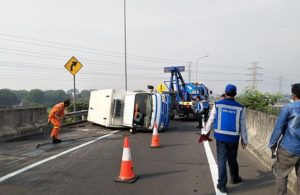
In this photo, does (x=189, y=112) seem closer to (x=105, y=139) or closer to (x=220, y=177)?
(x=105, y=139)

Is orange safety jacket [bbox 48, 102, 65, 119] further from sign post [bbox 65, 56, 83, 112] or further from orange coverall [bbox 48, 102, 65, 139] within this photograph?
sign post [bbox 65, 56, 83, 112]

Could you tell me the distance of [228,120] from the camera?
596 centimetres

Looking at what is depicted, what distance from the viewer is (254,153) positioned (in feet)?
32.2

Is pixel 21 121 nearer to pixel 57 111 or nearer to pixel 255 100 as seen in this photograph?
pixel 57 111

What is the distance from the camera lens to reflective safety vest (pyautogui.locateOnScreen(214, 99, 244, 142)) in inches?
235

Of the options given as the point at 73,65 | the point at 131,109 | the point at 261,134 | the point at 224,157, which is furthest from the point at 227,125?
the point at 73,65

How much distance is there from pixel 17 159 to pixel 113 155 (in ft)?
7.90

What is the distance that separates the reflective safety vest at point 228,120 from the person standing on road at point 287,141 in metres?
1.02

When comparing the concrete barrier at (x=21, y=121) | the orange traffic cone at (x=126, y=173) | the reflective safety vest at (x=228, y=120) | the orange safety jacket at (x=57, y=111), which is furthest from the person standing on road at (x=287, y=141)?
the concrete barrier at (x=21, y=121)

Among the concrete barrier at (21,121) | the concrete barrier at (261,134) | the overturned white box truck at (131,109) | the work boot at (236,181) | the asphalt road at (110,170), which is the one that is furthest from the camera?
the overturned white box truck at (131,109)

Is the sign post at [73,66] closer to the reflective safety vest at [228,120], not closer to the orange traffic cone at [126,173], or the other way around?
the orange traffic cone at [126,173]

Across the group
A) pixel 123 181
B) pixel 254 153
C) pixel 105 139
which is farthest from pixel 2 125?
pixel 254 153

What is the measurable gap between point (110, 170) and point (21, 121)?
789 centimetres

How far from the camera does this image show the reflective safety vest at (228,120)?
5.96 meters
